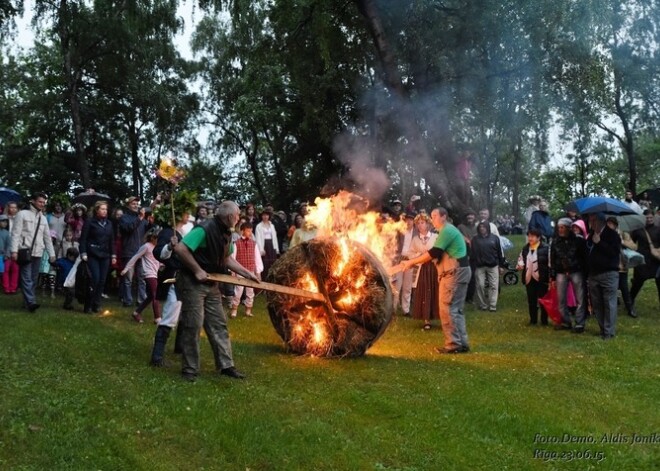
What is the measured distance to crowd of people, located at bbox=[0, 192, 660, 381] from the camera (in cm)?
745

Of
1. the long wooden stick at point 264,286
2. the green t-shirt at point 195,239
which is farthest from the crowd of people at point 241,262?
the long wooden stick at point 264,286

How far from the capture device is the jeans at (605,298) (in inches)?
425

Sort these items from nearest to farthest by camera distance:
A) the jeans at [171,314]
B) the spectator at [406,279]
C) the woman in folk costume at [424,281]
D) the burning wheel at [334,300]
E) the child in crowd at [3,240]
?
the jeans at [171,314] < the burning wheel at [334,300] < the woman in folk costume at [424,281] < the spectator at [406,279] < the child in crowd at [3,240]

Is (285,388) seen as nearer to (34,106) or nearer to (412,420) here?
(412,420)

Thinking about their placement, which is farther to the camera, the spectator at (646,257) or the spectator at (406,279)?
the spectator at (406,279)

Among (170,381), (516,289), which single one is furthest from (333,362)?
(516,289)

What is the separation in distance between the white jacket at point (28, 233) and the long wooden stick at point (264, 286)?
500 centimetres

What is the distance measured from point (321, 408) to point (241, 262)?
20.5 feet

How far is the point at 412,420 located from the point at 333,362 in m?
2.42

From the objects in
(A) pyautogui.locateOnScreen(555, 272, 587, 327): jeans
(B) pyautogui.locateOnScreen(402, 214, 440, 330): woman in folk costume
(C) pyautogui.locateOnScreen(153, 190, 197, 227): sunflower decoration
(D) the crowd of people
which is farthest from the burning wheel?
(A) pyautogui.locateOnScreen(555, 272, 587, 327): jeans

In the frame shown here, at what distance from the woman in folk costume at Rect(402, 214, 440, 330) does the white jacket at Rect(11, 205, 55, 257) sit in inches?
283

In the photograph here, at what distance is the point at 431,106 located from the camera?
60.7ft

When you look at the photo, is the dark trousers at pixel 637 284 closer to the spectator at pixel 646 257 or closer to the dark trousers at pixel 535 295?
the spectator at pixel 646 257

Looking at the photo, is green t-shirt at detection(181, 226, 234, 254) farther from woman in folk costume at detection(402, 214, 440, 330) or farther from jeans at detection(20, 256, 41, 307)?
woman in folk costume at detection(402, 214, 440, 330)
